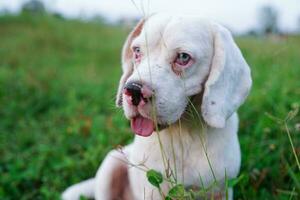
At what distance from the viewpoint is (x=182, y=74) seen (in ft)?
7.86

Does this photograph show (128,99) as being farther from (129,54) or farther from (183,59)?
(129,54)

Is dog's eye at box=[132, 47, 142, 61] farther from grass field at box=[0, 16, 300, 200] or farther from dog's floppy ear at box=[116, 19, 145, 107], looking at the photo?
grass field at box=[0, 16, 300, 200]

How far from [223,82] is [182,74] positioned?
0.22m

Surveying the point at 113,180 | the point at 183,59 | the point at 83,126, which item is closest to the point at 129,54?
the point at 183,59

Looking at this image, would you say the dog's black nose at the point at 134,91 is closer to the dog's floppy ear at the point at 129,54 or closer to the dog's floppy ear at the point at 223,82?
the dog's floppy ear at the point at 223,82

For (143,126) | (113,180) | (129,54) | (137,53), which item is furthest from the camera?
(113,180)

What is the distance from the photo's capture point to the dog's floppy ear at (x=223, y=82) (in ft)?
7.82

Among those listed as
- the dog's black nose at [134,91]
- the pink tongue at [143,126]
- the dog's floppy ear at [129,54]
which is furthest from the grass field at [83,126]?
the dog's black nose at [134,91]

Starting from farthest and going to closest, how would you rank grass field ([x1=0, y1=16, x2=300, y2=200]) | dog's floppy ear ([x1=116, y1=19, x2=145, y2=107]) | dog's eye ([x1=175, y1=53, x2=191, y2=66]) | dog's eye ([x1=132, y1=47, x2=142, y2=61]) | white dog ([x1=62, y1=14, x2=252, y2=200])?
grass field ([x1=0, y1=16, x2=300, y2=200]) < dog's floppy ear ([x1=116, y1=19, x2=145, y2=107]) < dog's eye ([x1=132, y1=47, x2=142, y2=61]) < dog's eye ([x1=175, y1=53, x2=191, y2=66]) < white dog ([x1=62, y1=14, x2=252, y2=200])

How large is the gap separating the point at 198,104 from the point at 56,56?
6.37m

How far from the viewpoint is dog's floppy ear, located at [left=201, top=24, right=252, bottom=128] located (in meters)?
2.38

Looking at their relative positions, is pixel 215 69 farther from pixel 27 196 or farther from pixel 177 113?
pixel 27 196

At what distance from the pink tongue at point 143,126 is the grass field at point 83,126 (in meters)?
0.48

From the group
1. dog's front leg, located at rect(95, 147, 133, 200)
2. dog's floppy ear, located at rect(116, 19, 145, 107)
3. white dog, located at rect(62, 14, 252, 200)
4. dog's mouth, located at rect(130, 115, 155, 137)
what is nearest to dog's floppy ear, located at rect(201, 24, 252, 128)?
white dog, located at rect(62, 14, 252, 200)
